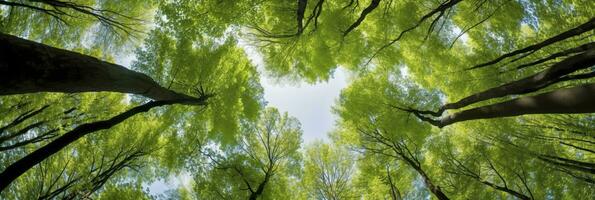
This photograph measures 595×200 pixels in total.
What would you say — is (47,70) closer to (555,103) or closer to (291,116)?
(555,103)

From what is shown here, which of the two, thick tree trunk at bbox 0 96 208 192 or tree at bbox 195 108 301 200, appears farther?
tree at bbox 195 108 301 200

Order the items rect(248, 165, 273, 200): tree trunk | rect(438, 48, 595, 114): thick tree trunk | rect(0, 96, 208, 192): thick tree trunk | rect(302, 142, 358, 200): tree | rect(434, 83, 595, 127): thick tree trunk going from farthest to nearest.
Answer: rect(302, 142, 358, 200): tree → rect(248, 165, 273, 200): tree trunk → rect(438, 48, 595, 114): thick tree trunk → rect(0, 96, 208, 192): thick tree trunk → rect(434, 83, 595, 127): thick tree trunk

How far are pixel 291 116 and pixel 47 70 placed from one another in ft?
27.4

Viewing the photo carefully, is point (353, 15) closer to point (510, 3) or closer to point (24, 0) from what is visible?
point (510, 3)

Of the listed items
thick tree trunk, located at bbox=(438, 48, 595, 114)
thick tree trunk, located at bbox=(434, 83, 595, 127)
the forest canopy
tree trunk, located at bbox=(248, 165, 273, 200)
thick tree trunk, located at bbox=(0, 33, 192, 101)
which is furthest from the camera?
tree trunk, located at bbox=(248, 165, 273, 200)

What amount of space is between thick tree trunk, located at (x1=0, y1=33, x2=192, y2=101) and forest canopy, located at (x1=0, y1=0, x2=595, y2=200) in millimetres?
2221

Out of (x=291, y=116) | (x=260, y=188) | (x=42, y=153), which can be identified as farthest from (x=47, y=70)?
(x=291, y=116)

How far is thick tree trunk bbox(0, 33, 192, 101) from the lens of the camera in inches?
102

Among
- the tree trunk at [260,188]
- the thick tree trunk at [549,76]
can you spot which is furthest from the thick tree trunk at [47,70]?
the tree trunk at [260,188]

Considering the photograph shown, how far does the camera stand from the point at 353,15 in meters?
10.6

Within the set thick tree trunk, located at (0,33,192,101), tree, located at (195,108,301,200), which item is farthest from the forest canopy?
thick tree trunk, located at (0,33,192,101)

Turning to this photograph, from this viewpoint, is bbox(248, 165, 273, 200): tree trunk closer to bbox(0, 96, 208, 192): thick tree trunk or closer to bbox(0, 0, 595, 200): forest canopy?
bbox(0, 0, 595, 200): forest canopy

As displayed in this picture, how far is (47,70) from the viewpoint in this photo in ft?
9.52

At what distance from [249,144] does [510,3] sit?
806cm
